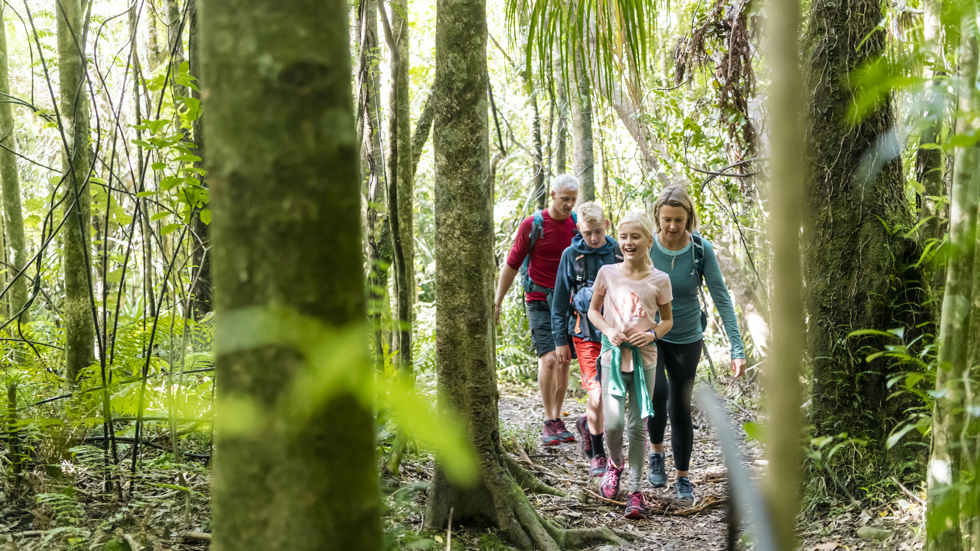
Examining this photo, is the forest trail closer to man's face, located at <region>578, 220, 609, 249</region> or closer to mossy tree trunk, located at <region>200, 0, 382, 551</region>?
mossy tree trunk, located at <region>200, 0, 382, 551</region>

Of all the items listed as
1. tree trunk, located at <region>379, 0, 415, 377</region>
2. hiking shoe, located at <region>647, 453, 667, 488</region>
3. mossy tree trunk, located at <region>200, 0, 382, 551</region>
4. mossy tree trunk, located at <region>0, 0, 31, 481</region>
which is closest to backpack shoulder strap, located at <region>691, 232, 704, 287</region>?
hiking shoe, located at <region>647, 453, 667, 488</region>

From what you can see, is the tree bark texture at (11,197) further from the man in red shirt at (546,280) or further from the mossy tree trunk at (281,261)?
the mossy tree trunk at (281,261)

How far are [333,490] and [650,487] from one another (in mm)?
4212

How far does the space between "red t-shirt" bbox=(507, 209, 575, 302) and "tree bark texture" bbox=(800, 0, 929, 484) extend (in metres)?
2.15

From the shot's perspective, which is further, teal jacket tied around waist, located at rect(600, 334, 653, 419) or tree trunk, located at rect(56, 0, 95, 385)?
teal jacket tied around waist, located at rect(600, 334, 653, 419)

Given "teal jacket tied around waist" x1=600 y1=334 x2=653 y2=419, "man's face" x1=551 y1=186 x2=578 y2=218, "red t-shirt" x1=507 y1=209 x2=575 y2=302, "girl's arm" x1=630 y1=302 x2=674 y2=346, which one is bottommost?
"teal jacket tied around waist" x1=600 y1=334 x2=653 y2=419

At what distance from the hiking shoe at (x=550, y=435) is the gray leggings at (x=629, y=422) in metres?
1.37

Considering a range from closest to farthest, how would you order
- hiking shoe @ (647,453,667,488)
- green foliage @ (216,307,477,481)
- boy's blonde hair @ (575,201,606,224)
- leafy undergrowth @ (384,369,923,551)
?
green foliage @ (216,307,477,481)
leafy undergrowth @ (384,369,923,551)
hiking shoe @ (647,453,667,488)
boy's blonde hair @ (575,201,606,224)

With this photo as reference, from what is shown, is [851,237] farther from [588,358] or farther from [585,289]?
[588,358]

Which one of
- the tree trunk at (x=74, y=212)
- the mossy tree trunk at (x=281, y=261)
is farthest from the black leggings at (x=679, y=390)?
the mossy tree trunk at (x=281, y=261)

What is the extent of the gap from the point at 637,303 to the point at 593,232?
0.87 m

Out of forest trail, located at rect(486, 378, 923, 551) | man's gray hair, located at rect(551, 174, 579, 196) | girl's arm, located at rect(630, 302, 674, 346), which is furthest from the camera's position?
man's gray hair, located at rect(551, 174, 579, 196)

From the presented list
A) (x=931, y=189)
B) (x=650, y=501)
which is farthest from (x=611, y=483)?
(x=931, y=189)

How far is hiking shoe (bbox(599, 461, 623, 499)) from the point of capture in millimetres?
4246
